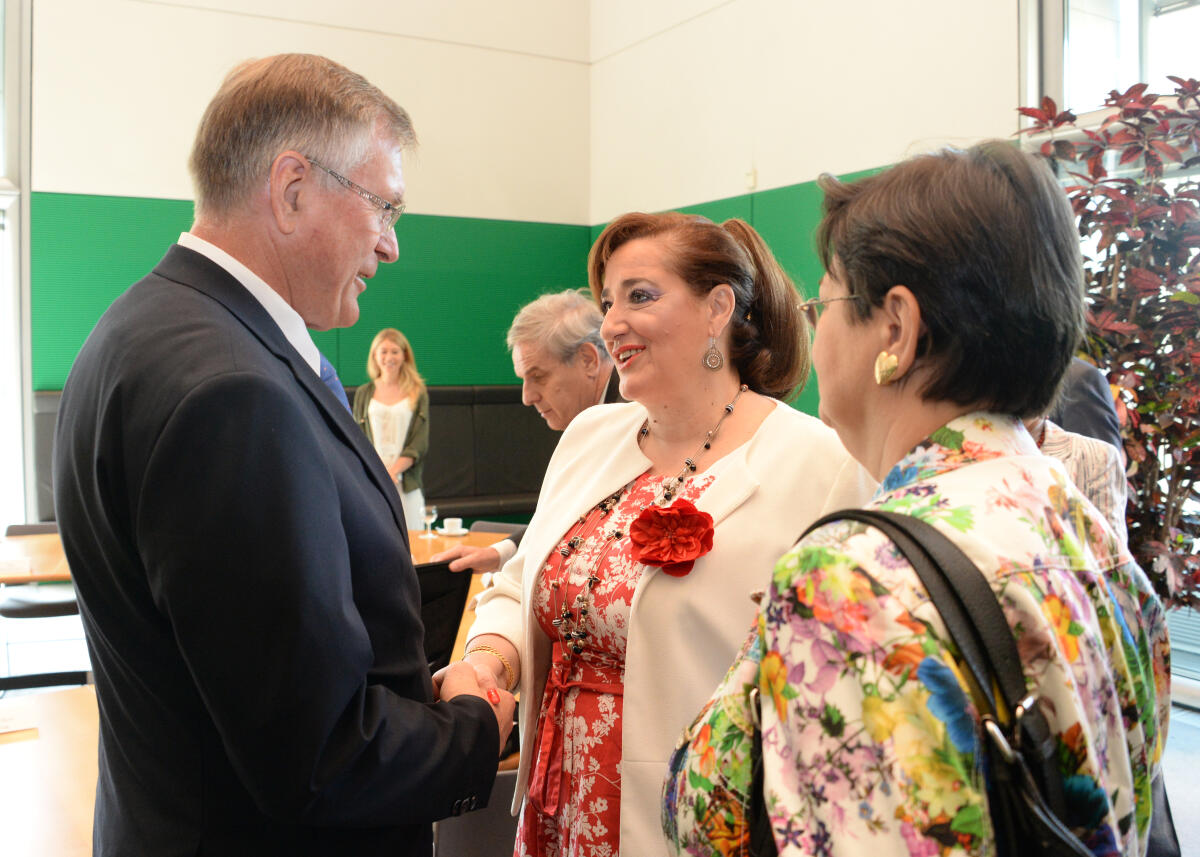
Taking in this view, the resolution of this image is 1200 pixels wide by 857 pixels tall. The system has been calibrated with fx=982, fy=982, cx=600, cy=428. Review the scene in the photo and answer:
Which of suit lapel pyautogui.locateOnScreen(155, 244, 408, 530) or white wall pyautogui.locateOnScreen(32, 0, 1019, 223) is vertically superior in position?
white wall pyautogui.locateOnScreen(32, 0, 1019, 223)

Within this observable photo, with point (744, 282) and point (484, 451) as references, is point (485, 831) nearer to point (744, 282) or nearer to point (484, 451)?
point (744, 282)

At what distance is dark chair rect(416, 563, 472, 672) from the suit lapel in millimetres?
1086

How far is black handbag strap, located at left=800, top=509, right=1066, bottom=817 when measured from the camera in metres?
0.83

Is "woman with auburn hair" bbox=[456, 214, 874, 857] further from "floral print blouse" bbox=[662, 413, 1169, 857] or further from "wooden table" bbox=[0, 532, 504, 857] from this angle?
"wooden table" bbox=[0, 532, 504, 857]

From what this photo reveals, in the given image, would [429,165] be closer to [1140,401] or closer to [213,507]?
[1140,401]

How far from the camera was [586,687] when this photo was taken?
1869mm

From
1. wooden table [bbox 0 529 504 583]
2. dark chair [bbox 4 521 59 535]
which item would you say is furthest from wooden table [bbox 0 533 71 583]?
dark chair [bbox 4 521 59 535]

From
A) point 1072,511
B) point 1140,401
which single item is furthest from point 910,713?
point 1140,401

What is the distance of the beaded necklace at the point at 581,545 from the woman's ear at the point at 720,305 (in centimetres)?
16

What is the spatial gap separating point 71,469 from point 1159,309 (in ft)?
13.3

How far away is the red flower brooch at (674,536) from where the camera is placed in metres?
1.72

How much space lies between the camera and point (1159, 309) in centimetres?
399

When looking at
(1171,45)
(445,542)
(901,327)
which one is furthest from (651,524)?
(1171,45)

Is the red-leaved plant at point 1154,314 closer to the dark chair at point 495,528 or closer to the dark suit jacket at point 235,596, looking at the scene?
the dark chair at point 495,528
